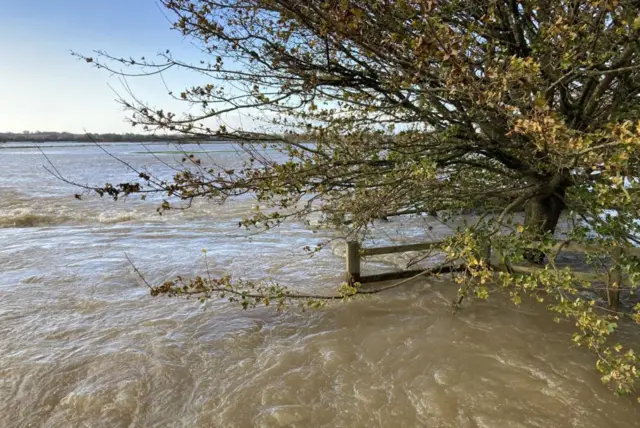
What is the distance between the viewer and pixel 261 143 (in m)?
4.72

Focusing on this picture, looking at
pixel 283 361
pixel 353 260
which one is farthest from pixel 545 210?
pixel 283 361

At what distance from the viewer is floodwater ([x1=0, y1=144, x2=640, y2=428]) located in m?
3.65

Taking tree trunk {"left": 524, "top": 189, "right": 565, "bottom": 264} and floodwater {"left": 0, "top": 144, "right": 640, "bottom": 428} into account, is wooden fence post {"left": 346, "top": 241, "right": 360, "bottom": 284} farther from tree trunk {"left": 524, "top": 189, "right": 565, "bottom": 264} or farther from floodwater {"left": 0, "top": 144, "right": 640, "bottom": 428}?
tree trunk {"left": 524, "top": 189, "right": 565, "bottom": 264}

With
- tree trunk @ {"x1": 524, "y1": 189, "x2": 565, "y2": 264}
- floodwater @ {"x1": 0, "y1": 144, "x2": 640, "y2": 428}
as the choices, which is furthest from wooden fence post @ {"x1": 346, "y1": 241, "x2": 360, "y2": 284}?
tree trunk @ {"x1": 524, "y1": 189, "x2": 565, "y2": 264}

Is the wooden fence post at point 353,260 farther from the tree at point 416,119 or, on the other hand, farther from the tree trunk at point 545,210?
the tree trunk at point 545,210

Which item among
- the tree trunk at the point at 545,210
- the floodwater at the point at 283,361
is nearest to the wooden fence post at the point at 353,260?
the floodwater at the point at 283,361

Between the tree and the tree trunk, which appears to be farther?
the tree trunk

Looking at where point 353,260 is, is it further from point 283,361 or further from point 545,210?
point 545,210

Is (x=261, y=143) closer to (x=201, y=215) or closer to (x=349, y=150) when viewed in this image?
(x=349, y=150)

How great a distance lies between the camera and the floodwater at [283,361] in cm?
365

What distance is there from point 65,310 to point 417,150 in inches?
205

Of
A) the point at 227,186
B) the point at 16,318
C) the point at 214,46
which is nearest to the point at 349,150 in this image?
the point at 227,186

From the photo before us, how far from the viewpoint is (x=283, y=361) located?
448cm

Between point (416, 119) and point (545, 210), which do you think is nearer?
A: point (416, 119)
